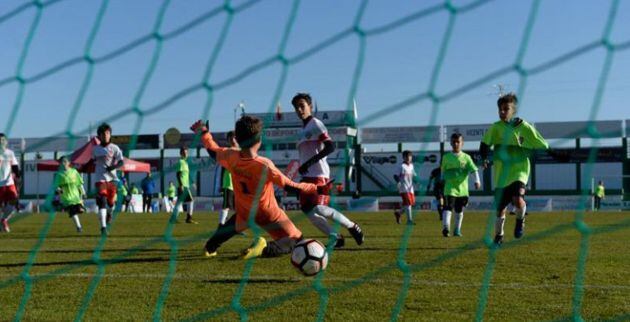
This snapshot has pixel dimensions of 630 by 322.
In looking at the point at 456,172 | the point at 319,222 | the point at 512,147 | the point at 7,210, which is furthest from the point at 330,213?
the point at 7,210

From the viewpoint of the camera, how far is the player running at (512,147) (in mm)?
6973

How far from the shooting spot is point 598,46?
10.4ft

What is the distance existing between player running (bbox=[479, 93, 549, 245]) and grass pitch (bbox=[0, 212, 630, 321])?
0.54 meters

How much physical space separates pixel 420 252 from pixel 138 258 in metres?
2.82

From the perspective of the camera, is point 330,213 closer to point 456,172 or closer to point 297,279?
point 297,279

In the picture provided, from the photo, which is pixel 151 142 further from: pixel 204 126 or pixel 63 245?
pixel 204 126


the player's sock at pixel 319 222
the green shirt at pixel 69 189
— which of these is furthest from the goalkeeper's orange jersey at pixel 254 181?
the green shirt at pixel 69 189

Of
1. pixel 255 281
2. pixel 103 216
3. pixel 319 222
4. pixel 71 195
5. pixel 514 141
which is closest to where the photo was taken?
pixel 255 281

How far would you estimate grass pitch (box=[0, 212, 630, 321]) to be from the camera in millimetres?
4234

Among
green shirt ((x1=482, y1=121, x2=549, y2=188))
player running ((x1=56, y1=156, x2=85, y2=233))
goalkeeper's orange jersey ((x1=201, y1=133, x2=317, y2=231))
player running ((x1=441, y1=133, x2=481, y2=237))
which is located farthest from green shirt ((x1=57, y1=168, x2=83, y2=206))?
green shirt ((x1=482, y1=121, x2=549, y2=188))

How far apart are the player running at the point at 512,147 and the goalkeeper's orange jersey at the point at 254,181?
84.7 inches

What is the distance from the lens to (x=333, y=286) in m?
5.24

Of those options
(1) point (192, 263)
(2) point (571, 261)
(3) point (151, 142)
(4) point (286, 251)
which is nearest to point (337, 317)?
(4) point (286, 251)

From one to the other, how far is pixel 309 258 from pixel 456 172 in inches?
242
